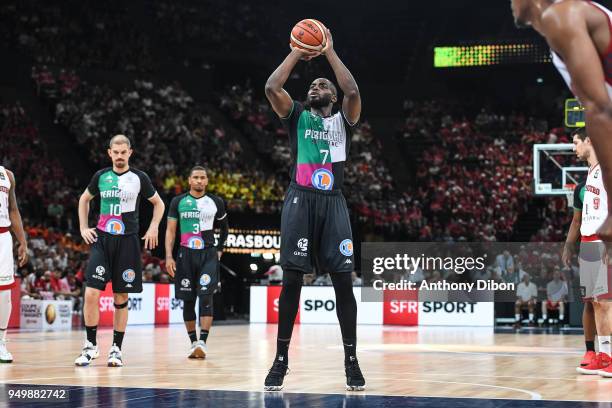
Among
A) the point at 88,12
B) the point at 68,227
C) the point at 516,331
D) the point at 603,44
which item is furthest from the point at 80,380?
the point at 88,12

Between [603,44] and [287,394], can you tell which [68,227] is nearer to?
[287,394]

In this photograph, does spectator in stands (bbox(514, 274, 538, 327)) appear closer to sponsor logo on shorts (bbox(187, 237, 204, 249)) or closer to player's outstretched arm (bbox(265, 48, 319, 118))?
sponsor logo on shorts (bbox(187, 237, 204, 249))

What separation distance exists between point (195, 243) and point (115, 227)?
172 centimetres

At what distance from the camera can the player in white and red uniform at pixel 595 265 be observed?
8609mm

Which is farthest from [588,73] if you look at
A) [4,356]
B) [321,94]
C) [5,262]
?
[5,262]

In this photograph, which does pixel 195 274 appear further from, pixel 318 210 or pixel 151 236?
pixel 318 210

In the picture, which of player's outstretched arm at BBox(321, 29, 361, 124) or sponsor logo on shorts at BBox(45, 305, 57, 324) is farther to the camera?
sponsor logo on shorts at BBox(45, 305, 57, 324)

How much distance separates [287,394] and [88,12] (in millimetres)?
29777

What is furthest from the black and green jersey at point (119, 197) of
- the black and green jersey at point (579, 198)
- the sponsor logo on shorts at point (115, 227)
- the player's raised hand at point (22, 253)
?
the black and green jersey at point (579, 198)

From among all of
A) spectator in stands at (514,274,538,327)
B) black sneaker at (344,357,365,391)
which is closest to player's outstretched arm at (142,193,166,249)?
black sneaker at (344,357,365,391)

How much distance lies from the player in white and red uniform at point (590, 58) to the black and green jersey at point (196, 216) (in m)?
8.23

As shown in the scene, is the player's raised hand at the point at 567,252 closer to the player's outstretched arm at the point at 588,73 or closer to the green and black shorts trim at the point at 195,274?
the green and black shorts trim at the point at 195,274

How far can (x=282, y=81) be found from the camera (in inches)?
273

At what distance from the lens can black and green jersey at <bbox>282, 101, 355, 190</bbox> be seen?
7215mm
